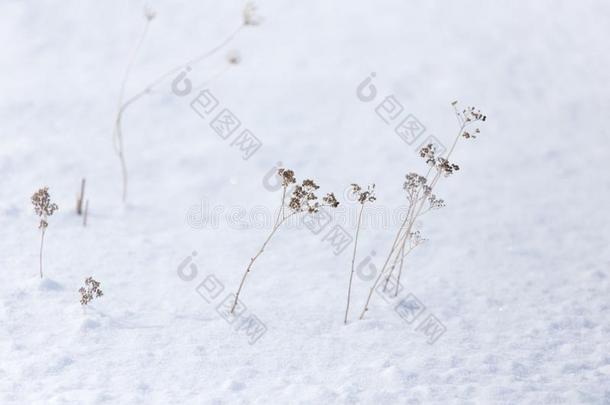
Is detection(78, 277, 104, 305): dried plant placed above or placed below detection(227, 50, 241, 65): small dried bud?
below

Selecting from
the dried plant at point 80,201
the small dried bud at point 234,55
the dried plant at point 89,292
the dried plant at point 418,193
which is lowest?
the dried plant at point 418,193

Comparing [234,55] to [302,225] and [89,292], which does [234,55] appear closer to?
[302,225]

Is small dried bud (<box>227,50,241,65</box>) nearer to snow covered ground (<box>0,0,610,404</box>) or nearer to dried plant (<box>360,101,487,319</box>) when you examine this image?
snow covered ground (<box>0,0,610,404</box>)

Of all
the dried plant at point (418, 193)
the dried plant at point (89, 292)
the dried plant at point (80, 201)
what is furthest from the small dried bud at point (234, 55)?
the dried plant at point (89, 292)

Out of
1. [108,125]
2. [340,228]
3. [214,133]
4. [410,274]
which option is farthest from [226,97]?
[410,274]

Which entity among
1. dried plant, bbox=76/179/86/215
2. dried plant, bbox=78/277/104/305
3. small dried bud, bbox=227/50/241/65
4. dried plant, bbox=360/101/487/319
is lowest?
dried plant, bbox=360/101/487/319

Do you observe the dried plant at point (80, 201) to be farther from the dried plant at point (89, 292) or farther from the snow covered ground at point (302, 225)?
the dried plant at point (89, 292)

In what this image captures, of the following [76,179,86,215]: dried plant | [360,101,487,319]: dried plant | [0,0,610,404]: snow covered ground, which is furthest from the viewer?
[76,179,86,215]: dried plant

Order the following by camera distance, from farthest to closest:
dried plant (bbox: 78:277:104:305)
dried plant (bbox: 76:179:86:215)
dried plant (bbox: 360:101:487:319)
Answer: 1. dried plant (bbox: 76:179:86:215)
2. dried plant (bbox: 360:101:487:319)
3. dried plant (bbox: 78:277:104:305)

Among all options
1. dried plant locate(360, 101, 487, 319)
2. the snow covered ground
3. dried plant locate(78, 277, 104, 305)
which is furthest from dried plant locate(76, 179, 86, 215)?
dried plant locate(360, 101, 487, 319)
